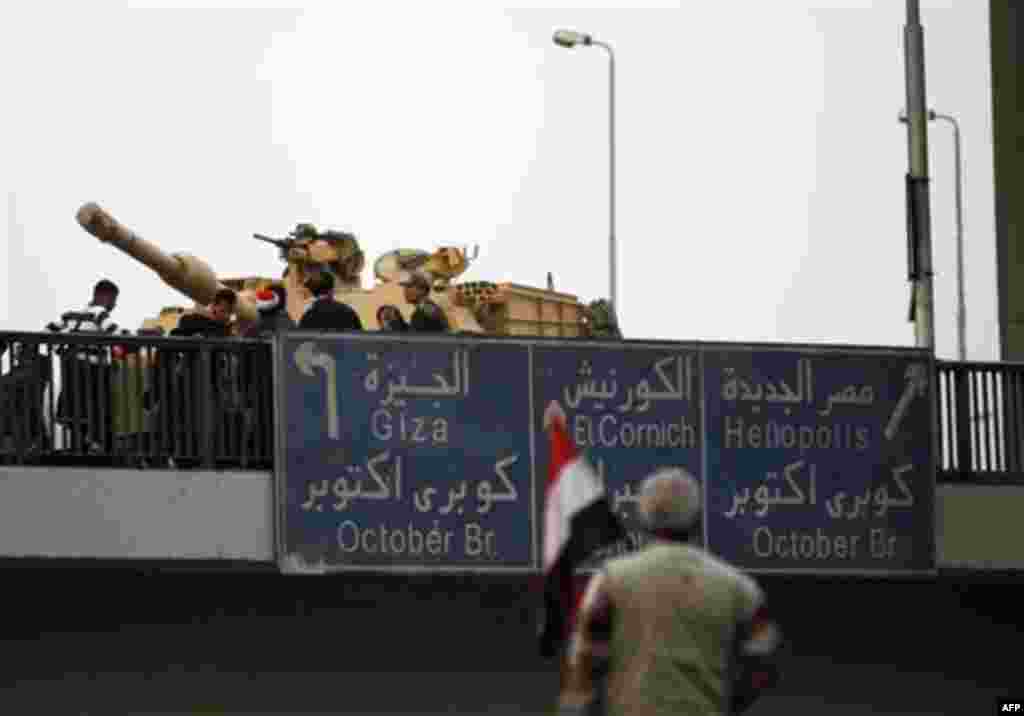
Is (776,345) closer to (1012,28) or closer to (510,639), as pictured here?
(510,639)

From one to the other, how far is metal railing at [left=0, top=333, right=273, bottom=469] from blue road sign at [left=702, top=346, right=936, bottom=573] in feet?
11.2

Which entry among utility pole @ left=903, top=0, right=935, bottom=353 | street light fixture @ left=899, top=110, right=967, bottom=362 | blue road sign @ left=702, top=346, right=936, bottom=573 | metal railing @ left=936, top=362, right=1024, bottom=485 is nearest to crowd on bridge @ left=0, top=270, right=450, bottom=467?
blue road sign @ left=702, top=346, right=936, bottom=573

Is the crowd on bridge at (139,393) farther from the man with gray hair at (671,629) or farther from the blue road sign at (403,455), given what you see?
the man with gray hair at (671,629)

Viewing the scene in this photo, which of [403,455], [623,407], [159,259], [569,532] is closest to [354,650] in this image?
[403,455]

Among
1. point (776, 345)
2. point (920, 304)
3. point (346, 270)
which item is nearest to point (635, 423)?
point (776, 345)

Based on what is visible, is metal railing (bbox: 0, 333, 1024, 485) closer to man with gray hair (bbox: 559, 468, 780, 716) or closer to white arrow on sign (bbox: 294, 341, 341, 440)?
white arrow on sign (bbox: 294, 341, 341, 440)

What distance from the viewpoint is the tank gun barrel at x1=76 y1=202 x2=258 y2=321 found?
35281 millimetres

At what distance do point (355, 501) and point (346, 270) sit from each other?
13.1 meters

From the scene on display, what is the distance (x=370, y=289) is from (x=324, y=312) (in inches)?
591

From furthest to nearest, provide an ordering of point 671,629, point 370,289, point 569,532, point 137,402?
point 370,289, point 137,402, point 569,532, point 671,629

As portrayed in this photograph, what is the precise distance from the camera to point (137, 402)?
26.9 m

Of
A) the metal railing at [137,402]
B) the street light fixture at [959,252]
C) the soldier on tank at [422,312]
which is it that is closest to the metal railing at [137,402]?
the metal railing at [137,402]

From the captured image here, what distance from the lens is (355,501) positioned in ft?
90.0

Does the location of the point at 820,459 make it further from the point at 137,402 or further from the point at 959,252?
the point at 959,252
